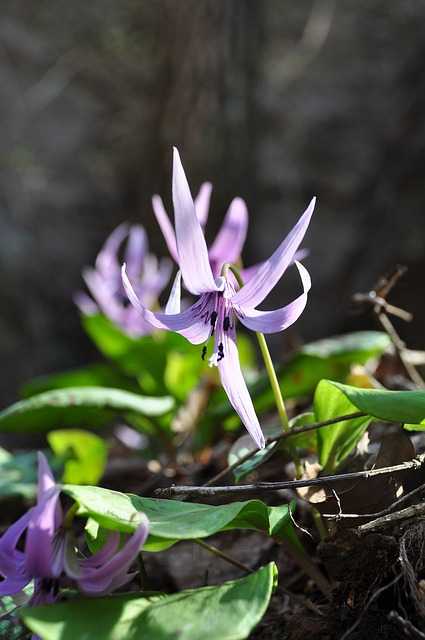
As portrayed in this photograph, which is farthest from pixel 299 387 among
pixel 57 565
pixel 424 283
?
pixel 424 283

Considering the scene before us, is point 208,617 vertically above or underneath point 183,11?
underneath

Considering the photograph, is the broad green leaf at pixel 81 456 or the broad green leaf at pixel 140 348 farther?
the broad green leaf at pixel 140 348

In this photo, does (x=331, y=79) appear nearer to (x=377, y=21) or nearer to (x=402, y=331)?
(x=377, y=21)

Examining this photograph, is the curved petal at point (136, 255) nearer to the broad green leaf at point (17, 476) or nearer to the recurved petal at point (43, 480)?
the broad green leaf at point (17, 476)

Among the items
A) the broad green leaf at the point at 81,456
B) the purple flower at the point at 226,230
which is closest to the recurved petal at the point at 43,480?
the purple flower at the point at 226,230

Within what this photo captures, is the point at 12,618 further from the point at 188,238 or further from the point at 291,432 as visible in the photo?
the point at 188,238

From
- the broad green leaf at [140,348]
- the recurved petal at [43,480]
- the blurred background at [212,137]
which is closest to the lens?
the recurved petal at [43,480]
